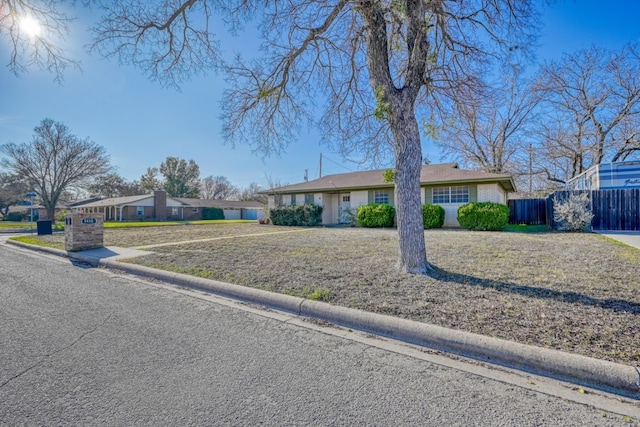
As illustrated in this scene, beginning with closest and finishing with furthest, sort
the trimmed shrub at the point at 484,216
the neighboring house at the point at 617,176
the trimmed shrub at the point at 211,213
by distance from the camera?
the neighboring house at the point at 617,176 → the trimmed shrub at the point at 484,216 → the trimmed shrub at the point at 211,213

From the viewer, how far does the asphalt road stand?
2.00m

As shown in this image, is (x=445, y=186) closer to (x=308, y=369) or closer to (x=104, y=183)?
(x=308, y=369)

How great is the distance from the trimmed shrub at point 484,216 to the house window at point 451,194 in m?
1.86

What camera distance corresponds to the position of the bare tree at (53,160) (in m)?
35.4

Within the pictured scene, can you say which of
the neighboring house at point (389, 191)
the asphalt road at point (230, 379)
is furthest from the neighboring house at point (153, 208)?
the asphalt road at point (230, 379)

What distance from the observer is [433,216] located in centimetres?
1658

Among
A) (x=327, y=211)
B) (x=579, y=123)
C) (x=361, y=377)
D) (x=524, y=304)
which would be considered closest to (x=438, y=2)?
(x=524, y=304)

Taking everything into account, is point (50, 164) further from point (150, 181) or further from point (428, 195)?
point (428, 195)

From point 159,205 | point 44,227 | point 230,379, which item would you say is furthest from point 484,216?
point 159,205

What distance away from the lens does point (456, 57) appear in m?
7.22

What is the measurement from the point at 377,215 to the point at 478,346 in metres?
15.2

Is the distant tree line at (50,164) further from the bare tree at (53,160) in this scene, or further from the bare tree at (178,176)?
the bare tree at (178,176)

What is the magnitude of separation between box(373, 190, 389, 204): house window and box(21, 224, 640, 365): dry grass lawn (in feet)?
35.2

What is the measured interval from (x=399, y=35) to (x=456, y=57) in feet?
4.68
